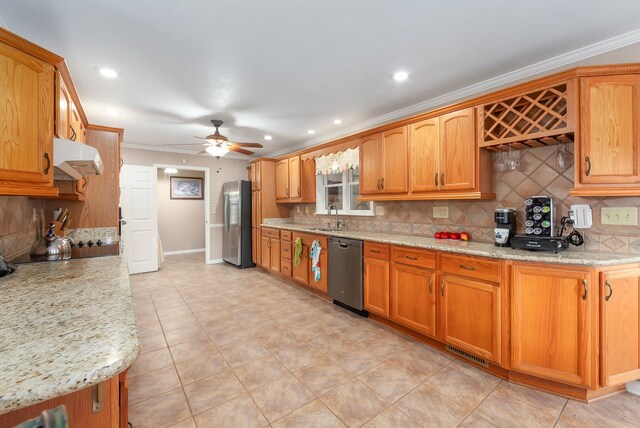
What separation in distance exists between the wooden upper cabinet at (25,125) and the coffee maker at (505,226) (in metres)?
3.04

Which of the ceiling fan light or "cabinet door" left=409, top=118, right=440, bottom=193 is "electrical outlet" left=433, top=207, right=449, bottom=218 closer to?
"cabinet door" left=409, top=118, right=440, bottom=193

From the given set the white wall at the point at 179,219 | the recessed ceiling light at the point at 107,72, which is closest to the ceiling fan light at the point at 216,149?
the recessed ceiling light at the point at 107,72

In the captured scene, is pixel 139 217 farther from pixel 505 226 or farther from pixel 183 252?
pixel 505 226

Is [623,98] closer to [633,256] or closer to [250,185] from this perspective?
[633,256]

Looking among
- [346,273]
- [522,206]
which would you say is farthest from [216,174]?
[522,206]

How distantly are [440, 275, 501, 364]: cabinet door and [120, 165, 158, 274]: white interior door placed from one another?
16.7 ft

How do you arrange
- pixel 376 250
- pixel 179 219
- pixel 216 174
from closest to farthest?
pixel 376 250
pixel 216 174
pixel 179 219

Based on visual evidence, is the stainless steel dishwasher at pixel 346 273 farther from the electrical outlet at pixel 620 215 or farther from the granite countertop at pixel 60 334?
the granite countertop at pixel 60 334

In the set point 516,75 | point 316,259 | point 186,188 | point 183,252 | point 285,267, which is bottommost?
point 183,252

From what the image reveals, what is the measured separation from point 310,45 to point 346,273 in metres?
2.35

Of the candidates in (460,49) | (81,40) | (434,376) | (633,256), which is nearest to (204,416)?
(434,376)

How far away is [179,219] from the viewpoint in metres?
7.44

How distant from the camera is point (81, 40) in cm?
201

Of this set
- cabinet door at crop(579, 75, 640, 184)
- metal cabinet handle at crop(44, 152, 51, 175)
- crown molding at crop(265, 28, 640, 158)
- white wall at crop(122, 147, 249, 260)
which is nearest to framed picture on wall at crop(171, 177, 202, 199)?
white wall at crop(122, 147, 249, 260)
